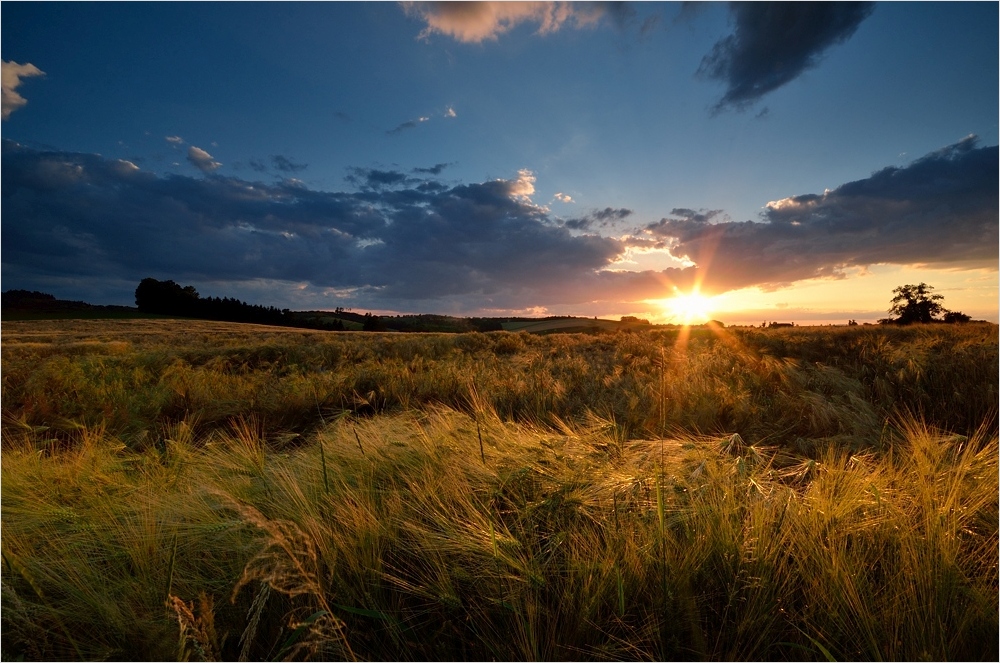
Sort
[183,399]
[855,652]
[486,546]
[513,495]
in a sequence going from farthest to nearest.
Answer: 1. [183,399]
2. [513,495]
3. [486,546]
4. [855,652]

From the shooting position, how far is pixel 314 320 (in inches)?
2142

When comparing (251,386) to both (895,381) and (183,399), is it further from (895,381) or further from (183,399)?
(895,381)

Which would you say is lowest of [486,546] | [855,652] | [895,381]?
[855,652]

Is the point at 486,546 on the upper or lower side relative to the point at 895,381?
lower

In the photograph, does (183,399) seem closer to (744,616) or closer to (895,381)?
(744,616)

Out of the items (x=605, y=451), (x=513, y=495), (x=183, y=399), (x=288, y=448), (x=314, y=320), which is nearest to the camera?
Answer: (x=513, y=495)

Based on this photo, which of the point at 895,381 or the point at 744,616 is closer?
the point at 744,616

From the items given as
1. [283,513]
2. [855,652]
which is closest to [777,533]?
[855,652]

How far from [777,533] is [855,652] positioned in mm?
371

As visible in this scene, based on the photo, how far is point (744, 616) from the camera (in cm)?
130

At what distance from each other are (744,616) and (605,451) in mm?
1264

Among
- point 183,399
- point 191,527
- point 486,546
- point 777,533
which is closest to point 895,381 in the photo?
point 777,533

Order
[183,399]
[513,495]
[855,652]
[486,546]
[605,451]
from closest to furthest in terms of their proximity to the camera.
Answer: [855,652]
[486,546]
[513,495]
[605,451]
[183,399]

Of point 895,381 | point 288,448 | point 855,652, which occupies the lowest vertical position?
point 288,448
